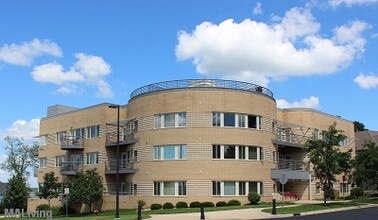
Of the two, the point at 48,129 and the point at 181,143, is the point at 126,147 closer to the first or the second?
the point at 181,143

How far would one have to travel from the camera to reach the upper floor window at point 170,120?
155ft

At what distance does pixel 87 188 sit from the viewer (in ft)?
169

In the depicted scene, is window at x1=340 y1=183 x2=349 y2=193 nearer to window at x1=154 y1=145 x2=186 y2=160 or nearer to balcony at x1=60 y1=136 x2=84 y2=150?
window at x1=154 y1=145 x2=186 y2=160

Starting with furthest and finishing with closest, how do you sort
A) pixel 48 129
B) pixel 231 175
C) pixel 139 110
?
pixel 48 129, pixel 139 110, pixel 231 175

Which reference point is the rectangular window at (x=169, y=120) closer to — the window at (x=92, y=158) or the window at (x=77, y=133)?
the window at (x=92, y=158)

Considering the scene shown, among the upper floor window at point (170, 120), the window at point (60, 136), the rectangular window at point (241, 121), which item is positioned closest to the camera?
the upper floor window at point (170, 120)

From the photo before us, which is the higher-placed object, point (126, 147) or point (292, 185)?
point (126, 147)

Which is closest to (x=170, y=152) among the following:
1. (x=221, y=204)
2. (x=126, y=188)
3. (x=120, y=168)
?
(x=221, y=204)

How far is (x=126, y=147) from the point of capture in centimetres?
5312

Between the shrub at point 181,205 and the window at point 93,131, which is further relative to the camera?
the window at point 93,131

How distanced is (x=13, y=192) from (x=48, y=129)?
9989 mm

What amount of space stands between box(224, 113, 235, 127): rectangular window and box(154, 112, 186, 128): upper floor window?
3776mm

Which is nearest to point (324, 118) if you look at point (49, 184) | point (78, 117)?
point (78, 117)

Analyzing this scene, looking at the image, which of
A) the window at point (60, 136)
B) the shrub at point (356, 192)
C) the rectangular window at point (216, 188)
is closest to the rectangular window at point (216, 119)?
the rectangular window at point (216, 188)
